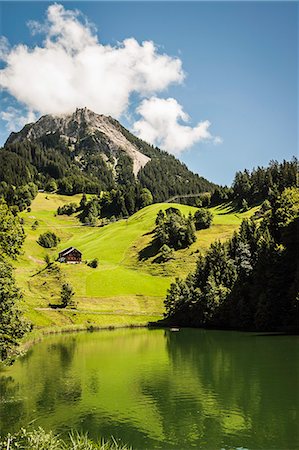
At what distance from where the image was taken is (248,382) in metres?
46.6

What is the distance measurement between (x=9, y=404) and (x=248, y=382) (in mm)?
25446

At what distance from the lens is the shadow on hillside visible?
175850mm

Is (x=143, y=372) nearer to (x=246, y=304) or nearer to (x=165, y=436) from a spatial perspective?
(x=165, y=436)

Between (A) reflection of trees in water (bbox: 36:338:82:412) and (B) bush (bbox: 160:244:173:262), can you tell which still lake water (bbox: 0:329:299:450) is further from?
(B) bush (bbox: 160:244:173:262)

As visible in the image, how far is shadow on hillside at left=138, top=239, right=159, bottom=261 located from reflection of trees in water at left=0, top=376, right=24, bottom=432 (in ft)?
412

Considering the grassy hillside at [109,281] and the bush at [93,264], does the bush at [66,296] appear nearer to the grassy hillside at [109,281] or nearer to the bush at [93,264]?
the grassy hillside at [109,281]

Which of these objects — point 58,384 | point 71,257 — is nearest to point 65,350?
point 58,384

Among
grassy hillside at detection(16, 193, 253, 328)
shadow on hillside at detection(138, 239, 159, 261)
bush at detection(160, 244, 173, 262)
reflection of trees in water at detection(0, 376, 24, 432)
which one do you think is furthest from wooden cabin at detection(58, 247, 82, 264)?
reflection of trees in water at detection(0, 376, 24, 432)

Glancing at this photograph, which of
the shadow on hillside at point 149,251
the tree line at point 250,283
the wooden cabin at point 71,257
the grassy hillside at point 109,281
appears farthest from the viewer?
the shadow on hillside at point 149,251

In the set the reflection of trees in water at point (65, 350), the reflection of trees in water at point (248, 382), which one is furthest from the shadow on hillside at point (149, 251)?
the reflection of trees in water at point (248, 382)

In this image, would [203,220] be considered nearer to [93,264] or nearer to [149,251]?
[149,251]

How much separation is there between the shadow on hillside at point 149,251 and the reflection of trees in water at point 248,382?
3594 inches

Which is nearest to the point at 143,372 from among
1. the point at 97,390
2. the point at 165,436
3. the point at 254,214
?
the point at 97,390

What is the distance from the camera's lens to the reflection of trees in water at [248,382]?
3186 centimetres
